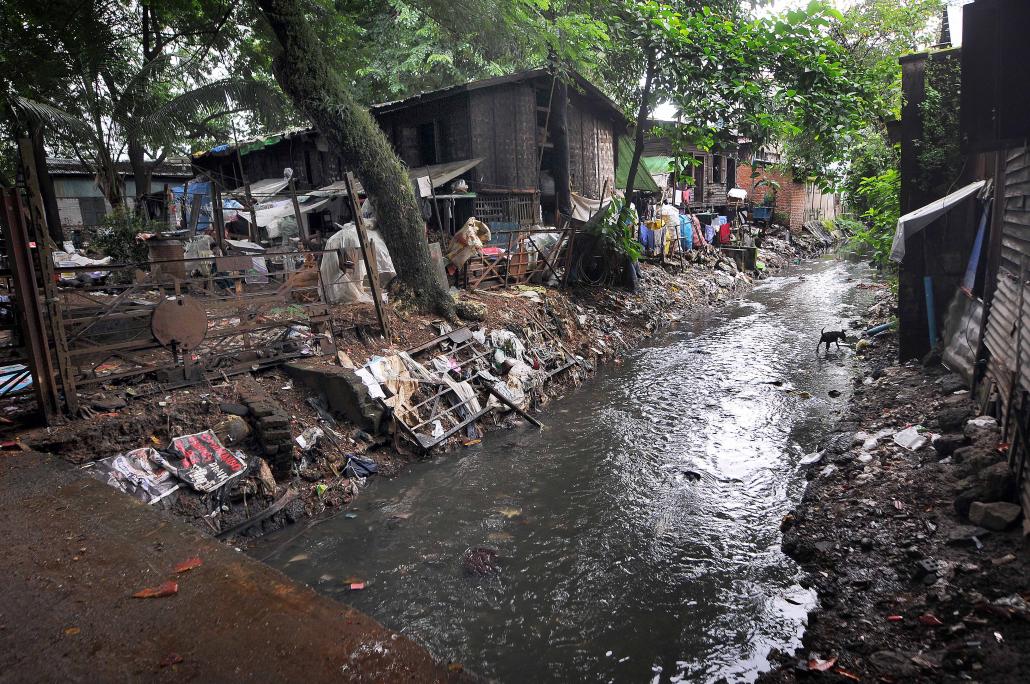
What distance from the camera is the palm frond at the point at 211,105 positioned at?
15.3 metres

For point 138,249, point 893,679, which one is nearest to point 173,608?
point 893,679

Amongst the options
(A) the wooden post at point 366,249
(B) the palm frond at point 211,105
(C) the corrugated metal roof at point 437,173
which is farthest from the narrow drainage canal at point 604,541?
(B) the palm frond at point 211,105

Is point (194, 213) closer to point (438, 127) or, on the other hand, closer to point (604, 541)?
point (438, 127)

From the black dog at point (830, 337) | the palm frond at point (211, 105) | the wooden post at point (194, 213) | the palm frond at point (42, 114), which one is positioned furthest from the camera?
the palm frond at point (211, 105)

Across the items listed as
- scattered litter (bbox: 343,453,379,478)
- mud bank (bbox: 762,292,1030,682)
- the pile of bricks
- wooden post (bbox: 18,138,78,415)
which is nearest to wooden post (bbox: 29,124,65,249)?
wooden post (bbox: 18,138,78,415)

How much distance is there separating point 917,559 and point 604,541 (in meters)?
2.41

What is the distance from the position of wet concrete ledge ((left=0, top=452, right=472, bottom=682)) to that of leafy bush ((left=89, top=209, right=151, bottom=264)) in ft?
39.2

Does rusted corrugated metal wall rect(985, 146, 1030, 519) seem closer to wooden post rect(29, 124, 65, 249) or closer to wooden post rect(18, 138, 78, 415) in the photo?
wooden post rect(18, 138, 78, 415)

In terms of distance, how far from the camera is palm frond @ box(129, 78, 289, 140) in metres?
15.3

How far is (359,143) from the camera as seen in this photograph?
31.7ft

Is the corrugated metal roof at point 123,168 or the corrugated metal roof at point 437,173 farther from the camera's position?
the corrugated metal roof at point 123,168

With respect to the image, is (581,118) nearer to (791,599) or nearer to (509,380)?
(509,380)

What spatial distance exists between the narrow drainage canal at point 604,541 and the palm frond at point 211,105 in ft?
39.6

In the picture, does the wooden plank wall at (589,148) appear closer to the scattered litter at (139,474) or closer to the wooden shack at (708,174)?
the wooden shack at (708,174)
